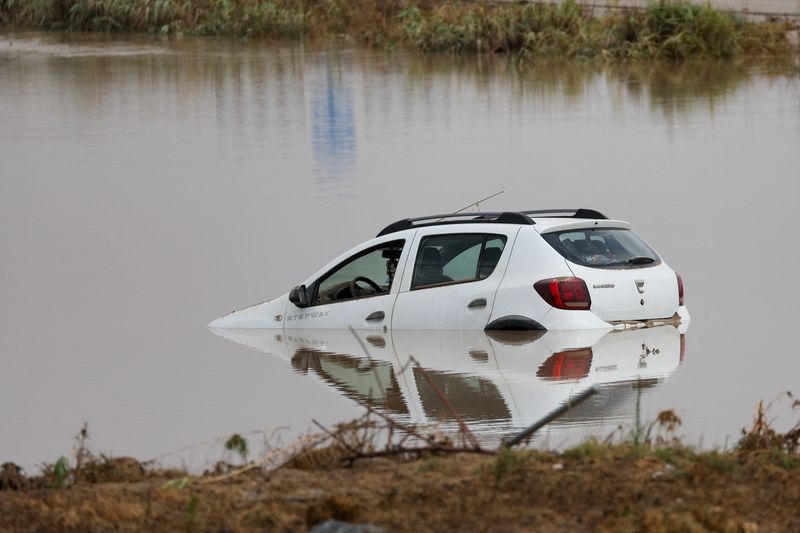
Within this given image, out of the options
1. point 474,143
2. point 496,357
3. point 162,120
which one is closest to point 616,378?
point 496,357

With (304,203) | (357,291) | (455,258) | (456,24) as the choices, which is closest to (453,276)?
(455,258)

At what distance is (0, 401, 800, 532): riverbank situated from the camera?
24.9 feet

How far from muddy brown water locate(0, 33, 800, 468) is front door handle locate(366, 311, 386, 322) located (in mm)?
517

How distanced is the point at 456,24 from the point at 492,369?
38745 mm

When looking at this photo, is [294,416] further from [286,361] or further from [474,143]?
[474,143]

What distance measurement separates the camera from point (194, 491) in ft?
27.2

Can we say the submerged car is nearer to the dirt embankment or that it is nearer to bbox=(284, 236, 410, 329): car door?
bbox=(284, 236, 410, 329): car door

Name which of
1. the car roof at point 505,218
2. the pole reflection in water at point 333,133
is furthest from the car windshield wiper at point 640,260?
the pole reflection in water at point 333,133

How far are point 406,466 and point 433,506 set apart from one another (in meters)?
0.89

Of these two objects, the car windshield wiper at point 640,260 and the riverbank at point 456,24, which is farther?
the riverbank at point 456,24

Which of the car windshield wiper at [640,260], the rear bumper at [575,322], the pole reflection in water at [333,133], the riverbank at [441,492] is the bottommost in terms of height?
the pole reflection in water at [333,133]

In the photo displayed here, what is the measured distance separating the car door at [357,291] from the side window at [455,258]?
0.66 feet

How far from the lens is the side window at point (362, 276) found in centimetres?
1561

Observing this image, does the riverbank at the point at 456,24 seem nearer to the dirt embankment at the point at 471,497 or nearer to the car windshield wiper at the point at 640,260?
the car windshield wiper at the point at 640,260
